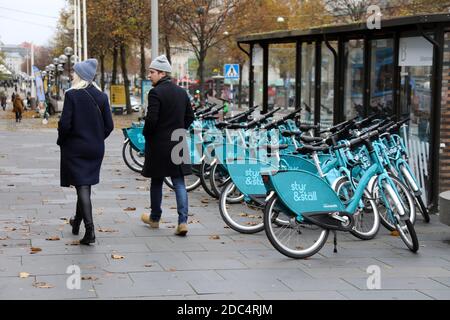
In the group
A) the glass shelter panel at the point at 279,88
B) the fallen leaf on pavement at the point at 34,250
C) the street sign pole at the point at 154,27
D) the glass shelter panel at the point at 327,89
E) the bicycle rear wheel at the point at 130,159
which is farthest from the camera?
the street sign pole at the point at 154,27

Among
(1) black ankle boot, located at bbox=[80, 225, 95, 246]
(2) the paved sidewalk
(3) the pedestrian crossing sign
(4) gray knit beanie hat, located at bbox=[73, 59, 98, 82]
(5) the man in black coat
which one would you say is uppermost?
(3) the pedestrian crossing sign

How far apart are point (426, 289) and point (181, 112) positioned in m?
3.16

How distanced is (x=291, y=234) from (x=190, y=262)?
1142mm

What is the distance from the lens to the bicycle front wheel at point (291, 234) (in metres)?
6.89

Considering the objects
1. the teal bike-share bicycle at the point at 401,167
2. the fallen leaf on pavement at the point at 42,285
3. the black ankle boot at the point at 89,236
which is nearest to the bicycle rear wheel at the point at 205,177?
the teal bike-share bicycle at the point at 401,167

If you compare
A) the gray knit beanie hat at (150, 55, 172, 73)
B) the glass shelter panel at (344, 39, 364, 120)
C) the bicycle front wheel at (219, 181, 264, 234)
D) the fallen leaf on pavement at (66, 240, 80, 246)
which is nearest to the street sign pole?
the glass shelter panel at (344, 39, 364, 120)

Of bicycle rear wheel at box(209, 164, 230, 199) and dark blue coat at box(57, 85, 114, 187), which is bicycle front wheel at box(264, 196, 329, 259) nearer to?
dark blue coat at box(57, 85, 114, 187)

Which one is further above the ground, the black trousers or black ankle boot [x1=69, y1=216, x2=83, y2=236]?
the black trousers

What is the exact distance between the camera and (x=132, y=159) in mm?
14102

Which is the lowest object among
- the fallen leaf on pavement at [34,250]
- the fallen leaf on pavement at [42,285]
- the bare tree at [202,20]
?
the fallen leaf on pavement at [34,250]

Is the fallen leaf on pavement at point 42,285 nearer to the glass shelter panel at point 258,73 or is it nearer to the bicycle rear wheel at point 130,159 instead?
the bicycle rear wheel at point 130,159

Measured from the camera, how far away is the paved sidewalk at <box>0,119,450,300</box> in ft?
18.8

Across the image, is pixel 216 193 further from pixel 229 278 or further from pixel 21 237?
pixel 229 278

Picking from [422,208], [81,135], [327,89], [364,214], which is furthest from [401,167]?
[81,135]
